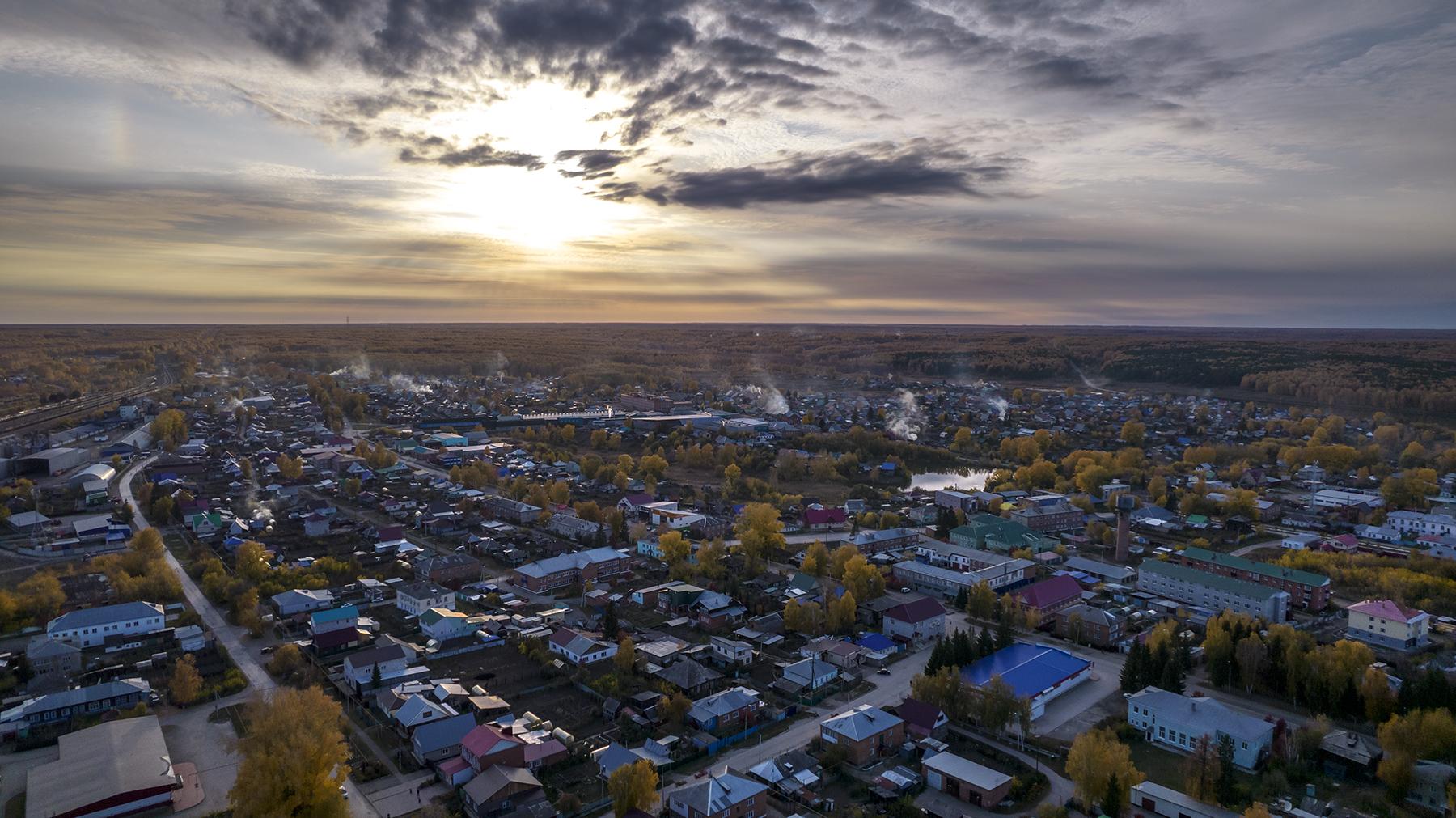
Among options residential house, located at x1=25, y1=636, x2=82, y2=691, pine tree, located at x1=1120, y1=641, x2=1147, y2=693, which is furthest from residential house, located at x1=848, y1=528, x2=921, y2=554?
residential house, located at x1=25, y1=636, x2=82, y2=691

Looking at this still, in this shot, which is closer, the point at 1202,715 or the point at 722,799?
the point at 722,799

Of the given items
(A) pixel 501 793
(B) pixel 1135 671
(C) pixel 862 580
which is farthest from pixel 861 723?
(C) pixel 862 580

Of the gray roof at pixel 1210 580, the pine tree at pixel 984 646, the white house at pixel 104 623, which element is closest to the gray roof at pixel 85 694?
the white house at pixel 104 623

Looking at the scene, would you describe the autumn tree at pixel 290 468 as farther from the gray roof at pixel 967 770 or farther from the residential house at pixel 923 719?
the gray roof at pixel 967 770

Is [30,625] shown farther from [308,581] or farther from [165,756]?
[165,756]

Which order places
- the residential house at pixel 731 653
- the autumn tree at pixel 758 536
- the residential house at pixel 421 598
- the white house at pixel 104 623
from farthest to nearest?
the autumn tree at pixel 758 536 → the residential house at pixel 421 598 → the white house at pixel 104 623 → the residential house at pixel 731 653

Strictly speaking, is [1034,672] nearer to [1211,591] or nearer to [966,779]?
[966,779]
